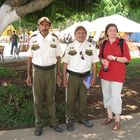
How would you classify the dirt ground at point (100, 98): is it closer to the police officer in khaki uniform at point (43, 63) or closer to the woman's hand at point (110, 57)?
the police officer in khaki uniform at point (43, 63)

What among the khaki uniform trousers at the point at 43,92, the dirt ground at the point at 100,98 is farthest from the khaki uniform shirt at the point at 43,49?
the dirt ground at the point at 100,98

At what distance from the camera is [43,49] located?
21.9ft

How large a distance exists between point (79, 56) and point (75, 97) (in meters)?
0.79

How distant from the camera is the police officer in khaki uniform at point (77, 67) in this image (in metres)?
6.96

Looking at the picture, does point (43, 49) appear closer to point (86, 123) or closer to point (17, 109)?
point (86, 123)

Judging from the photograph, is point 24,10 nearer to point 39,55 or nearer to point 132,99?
point 39,55

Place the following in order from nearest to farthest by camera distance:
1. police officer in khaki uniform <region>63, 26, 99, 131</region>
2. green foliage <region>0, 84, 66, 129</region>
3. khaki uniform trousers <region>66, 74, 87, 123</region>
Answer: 1. police officer in khaki uniform <region>63, 26, 99, 131</region>
2. khaki uniform trousers <region>66, 74, 87, 123</region>
3. green foliage <region>0, 84, 66, 129</region>

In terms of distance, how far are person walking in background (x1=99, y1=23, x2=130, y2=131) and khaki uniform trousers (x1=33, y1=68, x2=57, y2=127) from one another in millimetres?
969

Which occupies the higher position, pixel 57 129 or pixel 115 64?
pixel 115 64

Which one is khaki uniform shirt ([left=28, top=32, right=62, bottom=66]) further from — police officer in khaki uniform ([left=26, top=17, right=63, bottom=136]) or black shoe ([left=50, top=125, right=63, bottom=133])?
black shoe ([left=50, top=125, right=63, bottom=133])

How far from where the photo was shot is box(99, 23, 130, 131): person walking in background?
22.7ft

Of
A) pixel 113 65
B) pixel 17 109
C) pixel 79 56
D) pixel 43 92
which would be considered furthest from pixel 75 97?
pixel 17 109

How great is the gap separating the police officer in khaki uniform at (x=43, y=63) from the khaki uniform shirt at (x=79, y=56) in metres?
0.18

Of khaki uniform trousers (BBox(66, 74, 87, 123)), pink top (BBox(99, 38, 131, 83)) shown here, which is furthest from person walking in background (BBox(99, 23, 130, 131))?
khaki uniform trousers (BBox(66, 74, 87, 123))
